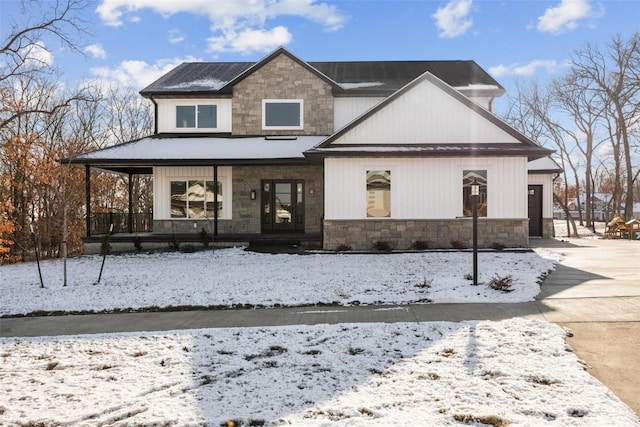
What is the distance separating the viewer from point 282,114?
17547 millimetres

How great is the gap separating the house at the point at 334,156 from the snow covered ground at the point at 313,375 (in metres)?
6.32

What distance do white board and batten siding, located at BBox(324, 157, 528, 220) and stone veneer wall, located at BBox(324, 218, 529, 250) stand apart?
22cm

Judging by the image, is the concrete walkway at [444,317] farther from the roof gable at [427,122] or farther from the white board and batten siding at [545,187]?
the white board and batten siding at [545,187]

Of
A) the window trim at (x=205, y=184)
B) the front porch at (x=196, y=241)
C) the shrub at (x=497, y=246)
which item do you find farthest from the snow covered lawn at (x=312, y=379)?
the window trim at (x=205, y=184)

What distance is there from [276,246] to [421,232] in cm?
513

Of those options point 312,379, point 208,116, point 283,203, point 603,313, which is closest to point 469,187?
point 283,203

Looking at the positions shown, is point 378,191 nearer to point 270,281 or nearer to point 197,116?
point 270,281

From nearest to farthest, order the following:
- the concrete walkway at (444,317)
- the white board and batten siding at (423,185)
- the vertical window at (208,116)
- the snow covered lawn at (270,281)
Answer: the concrete walkway at (444,317)
the snow covered lawn at (270,281)
the white board and batten siding at (423,185)
the vertical window at (208,116)

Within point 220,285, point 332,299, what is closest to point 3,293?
point 220,285

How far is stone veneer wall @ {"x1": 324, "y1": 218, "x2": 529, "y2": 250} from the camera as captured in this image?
535 inches

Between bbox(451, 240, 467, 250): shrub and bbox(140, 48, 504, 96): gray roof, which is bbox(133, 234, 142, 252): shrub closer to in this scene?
bbox(140, 48, 504, 96): gray roof

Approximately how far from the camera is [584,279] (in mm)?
8531

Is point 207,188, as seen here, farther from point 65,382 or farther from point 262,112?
point 65,382

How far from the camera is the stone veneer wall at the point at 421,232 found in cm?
1359
